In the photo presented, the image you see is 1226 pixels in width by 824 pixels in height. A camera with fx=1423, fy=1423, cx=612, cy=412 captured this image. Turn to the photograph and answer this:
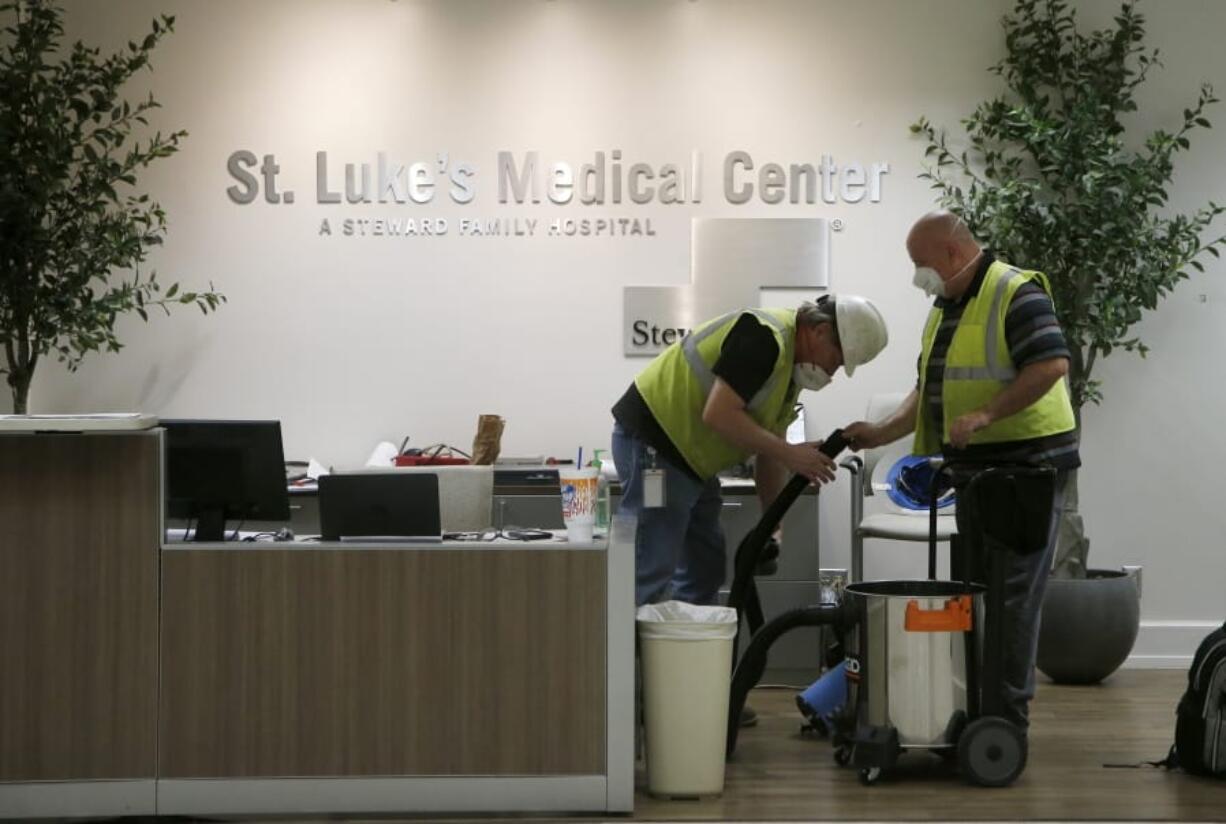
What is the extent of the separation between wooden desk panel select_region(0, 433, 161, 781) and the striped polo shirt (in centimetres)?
225

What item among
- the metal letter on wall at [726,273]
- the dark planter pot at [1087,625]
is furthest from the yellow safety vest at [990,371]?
the metal letter on wall at [726,273]

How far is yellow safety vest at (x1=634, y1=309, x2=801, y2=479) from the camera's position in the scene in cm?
421

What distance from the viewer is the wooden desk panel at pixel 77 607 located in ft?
11.9

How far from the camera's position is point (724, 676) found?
12.9ft

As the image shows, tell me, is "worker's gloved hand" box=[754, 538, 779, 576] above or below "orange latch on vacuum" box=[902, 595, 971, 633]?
above

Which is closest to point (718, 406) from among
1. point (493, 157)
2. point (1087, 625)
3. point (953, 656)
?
point (953, 656)

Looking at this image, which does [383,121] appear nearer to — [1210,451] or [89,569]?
[89,569]

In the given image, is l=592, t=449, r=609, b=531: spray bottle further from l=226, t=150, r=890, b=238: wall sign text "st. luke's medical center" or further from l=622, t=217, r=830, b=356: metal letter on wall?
l=226, t=150, r=890, b=238: wall sign text "st. luke's medical center"

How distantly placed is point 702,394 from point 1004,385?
876 mm

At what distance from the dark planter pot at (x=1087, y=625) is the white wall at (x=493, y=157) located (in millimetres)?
645

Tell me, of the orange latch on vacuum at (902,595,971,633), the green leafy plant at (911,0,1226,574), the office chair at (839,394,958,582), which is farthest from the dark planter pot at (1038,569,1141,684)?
the orange latch on vacuum at (902,595,971,633)

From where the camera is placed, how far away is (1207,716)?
4.08 m

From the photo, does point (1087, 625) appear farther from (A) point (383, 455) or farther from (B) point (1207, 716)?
(A) point (383, 455)

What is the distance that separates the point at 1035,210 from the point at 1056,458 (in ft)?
6.14
